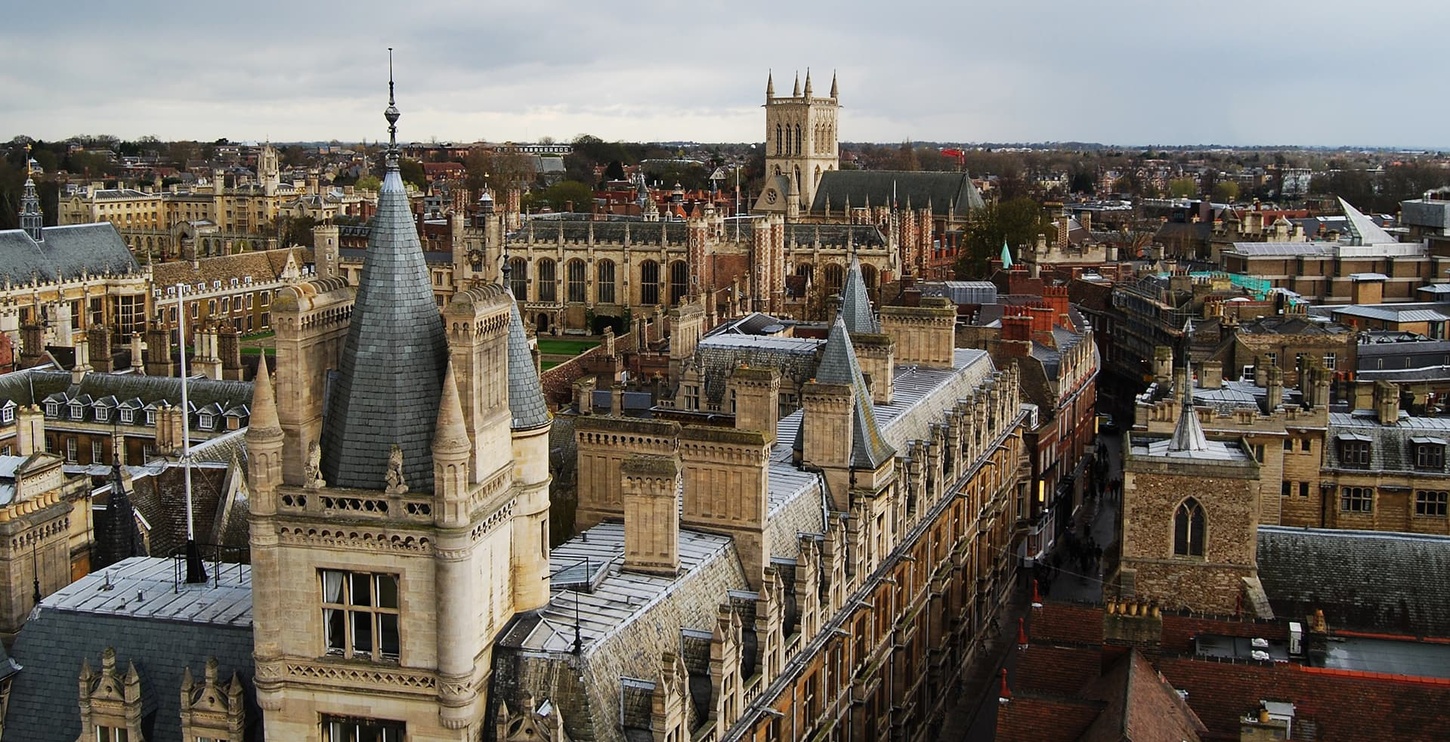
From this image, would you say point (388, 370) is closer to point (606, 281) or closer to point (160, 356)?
point (160, 356)

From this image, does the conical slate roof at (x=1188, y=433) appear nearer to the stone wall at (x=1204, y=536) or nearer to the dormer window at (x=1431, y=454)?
the stone wall at (x=1204, y=536)

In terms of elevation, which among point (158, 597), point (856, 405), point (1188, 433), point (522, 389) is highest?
point (522, 389)

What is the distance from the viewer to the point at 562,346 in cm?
10488

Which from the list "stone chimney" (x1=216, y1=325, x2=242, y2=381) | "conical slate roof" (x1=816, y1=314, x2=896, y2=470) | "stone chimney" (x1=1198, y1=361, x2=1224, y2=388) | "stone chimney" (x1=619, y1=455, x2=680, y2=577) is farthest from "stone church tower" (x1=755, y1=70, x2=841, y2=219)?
"stone chimney" (x1=619, y1=455, x2=680, y2=577)

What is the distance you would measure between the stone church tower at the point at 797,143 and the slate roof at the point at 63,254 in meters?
77.0

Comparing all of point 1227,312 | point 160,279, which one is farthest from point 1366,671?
point 160,279

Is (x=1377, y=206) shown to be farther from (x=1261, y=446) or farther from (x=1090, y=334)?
(x=1261, y=446)

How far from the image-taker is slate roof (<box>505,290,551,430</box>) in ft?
75.6

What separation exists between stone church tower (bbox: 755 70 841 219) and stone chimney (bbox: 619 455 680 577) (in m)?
131

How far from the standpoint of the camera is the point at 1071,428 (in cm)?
6425

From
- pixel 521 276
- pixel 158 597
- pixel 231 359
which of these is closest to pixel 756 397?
pixel 158 597

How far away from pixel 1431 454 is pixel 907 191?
110256mm

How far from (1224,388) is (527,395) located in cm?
2999

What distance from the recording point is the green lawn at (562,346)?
10125 cm
